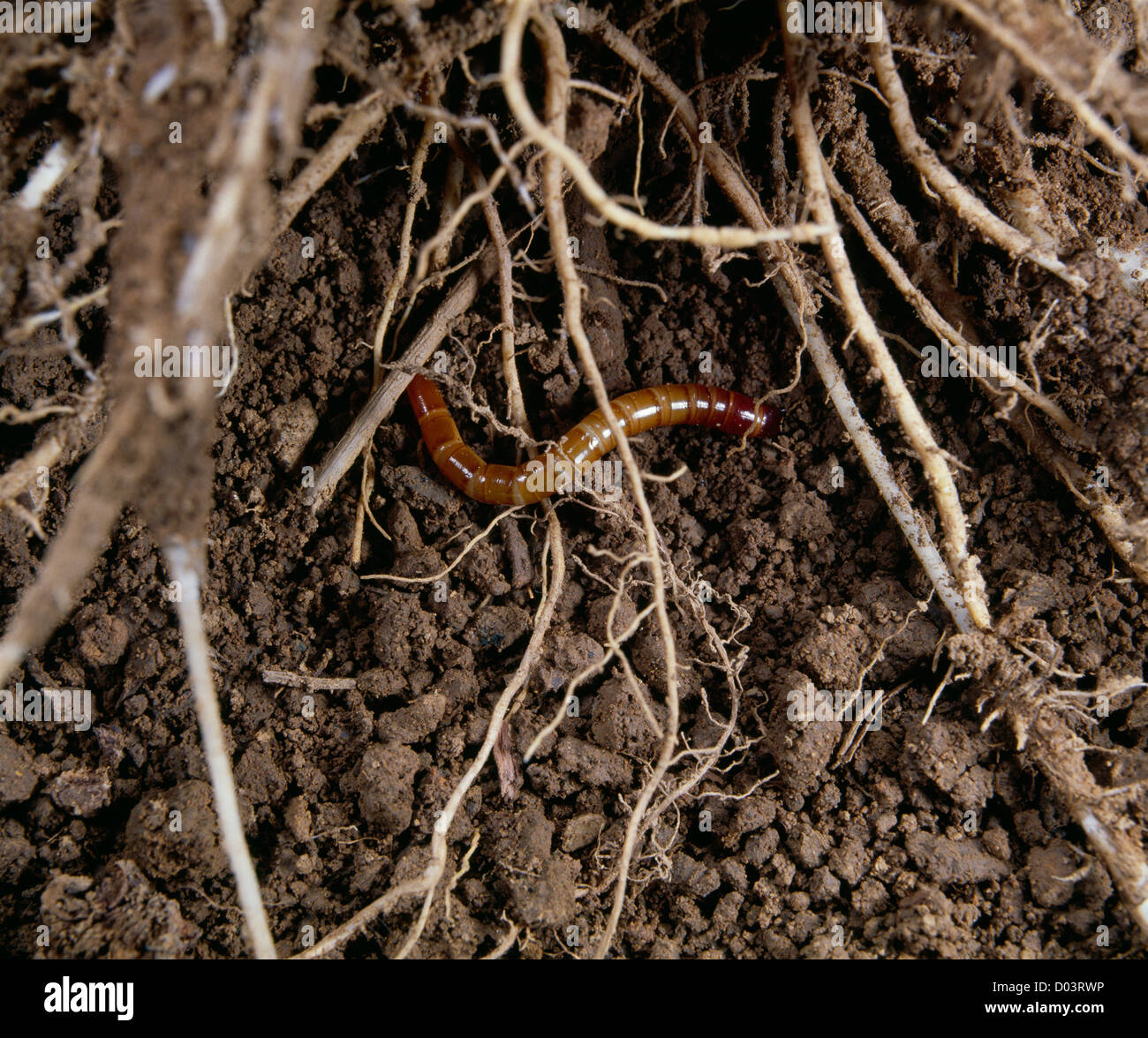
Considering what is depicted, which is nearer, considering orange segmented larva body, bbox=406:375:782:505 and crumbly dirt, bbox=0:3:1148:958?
crumbly dirt, bbox=0:3:1148:958

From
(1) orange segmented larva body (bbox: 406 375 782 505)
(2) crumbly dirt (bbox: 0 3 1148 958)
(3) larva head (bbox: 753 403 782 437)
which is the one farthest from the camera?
(3) larva head (bbox: 753 403 782 437)

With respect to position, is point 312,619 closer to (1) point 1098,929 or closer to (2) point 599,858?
(2) point 599,858

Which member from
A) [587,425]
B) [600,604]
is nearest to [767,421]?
[587,425]

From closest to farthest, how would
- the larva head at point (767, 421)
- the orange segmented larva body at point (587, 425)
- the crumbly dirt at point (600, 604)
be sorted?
the crumbly dirt at point (600, 604) → the orange segmented larva body at point (587, 425) → the larva head at point (767, 421)

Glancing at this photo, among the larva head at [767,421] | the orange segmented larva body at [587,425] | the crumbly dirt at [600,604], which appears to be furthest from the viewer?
the larva head at [767,421]

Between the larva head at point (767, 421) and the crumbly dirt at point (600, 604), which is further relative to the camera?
the larva head at point (767, 421)
